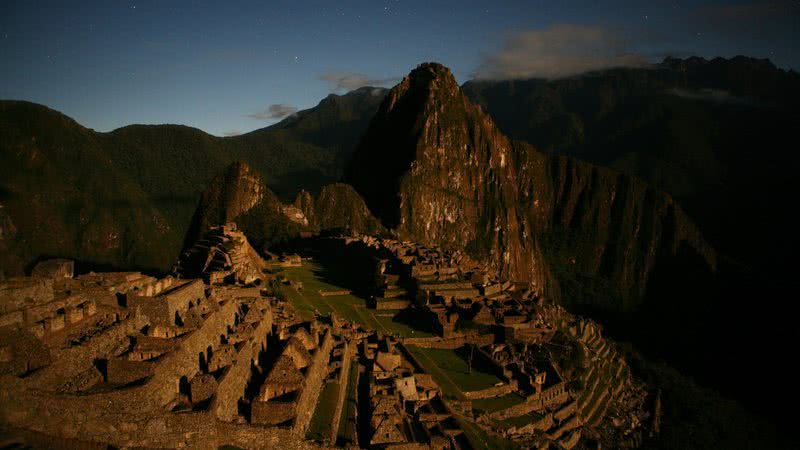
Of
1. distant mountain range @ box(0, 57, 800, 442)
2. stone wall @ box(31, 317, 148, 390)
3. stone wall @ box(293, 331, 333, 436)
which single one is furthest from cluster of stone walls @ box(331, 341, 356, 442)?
distant mountain range @ box(0, 57, 800, 442)

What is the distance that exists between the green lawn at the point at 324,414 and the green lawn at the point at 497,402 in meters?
11.4

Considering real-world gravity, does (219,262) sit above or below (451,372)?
above

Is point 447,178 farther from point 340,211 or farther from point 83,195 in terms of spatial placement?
point 83,195

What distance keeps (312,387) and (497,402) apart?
1556 cm

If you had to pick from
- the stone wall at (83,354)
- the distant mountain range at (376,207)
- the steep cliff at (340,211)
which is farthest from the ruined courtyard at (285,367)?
the steep cliff at (340,211)

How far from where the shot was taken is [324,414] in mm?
20422

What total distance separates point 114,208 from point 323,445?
94.6m

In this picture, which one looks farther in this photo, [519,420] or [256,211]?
[256,211]

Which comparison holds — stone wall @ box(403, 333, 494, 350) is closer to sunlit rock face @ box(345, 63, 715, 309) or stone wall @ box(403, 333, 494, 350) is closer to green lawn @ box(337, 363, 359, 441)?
green lawn @ box(337, 363, 359, 441)

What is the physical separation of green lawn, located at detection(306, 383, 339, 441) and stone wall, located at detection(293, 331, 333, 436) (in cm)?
20

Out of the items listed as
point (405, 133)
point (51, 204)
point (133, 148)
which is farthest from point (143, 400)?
point (405, 133)

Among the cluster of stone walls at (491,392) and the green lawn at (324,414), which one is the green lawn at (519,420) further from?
the green lawn at (324,414)

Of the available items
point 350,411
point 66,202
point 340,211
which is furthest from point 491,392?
point 340,211

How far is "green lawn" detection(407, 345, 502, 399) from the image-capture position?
32862 millimetres
